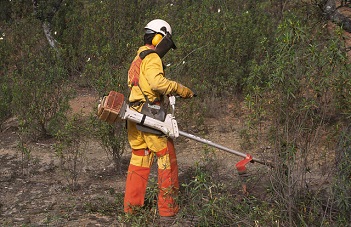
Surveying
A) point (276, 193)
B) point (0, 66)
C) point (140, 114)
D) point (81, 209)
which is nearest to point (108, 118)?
point (140, 114)

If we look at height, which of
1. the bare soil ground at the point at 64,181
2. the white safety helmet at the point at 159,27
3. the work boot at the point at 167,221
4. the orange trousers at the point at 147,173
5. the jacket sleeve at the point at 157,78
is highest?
the white safety helmet at the point at 159,27

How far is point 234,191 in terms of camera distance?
→ 6.11 metres

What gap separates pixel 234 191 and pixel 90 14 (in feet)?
21.0

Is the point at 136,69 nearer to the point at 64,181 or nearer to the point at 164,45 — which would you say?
the point at 164,45

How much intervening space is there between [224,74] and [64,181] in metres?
3.28

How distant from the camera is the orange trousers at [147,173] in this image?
18.7 feet

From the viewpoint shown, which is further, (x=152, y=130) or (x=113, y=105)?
(x=152, y=130)

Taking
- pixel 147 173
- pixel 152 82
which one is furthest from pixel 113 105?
pixel 147 173

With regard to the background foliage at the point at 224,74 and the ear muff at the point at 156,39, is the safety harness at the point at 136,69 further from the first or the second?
the background foliage at the point at 224,74

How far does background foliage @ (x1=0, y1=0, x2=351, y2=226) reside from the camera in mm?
5008

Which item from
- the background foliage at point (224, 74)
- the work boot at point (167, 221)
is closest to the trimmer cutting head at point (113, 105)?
the background foliage at point (224, 74)

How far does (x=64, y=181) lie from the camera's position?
7121mm

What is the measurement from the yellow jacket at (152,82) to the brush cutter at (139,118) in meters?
0.11

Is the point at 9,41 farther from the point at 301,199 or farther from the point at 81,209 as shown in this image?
the point at 301,199
